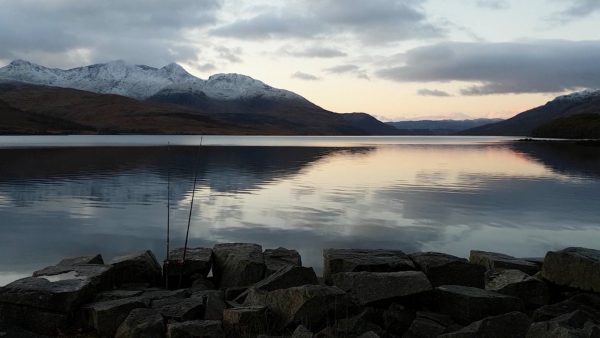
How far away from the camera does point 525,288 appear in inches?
486

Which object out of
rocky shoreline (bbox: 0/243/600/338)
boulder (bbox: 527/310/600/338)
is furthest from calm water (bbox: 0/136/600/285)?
boulder (bbox: 527/310/600/338)

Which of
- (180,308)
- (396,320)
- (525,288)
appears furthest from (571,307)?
(180,308)

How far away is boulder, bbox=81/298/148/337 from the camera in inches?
423

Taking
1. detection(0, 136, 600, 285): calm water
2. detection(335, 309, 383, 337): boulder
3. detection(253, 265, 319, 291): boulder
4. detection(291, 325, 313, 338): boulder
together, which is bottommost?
detection(0, 136, 600, 285): calm water

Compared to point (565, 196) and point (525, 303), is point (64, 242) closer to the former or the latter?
point (525, 303)

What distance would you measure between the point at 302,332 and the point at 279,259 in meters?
6.37

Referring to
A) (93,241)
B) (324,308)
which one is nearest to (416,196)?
(93,241)

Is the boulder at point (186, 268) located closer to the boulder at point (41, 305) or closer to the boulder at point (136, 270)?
the boulder at point (136, 270)

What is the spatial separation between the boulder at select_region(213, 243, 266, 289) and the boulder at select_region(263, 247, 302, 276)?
239 millimetres

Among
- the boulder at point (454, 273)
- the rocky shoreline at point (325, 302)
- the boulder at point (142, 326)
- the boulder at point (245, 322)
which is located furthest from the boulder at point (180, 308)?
the boulder at point (454, 273)

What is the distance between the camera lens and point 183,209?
29703 mm

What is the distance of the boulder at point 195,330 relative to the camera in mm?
9727

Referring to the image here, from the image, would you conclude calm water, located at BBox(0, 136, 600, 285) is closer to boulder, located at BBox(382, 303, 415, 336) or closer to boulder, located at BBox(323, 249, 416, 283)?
boulder, located at BBox(323, 249, 416, 283)

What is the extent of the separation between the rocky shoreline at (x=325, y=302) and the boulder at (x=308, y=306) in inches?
0.7
